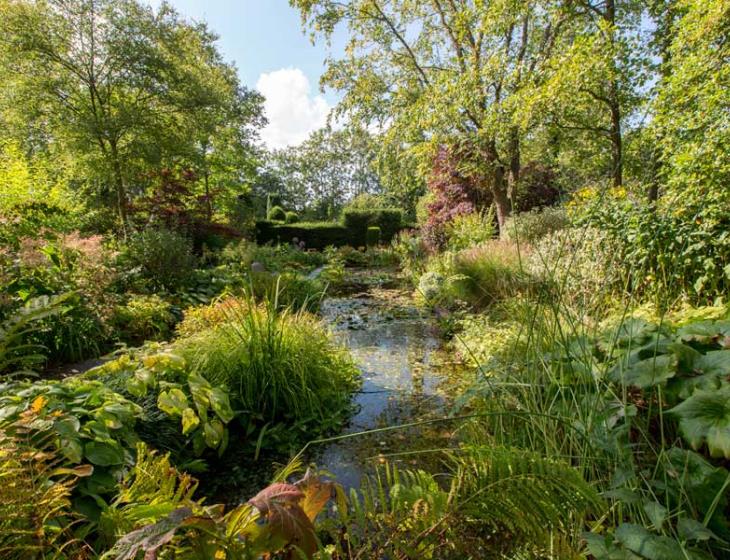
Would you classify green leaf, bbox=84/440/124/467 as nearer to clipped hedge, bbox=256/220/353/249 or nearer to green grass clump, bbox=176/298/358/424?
green grass clump, bbox=176/298/358/424

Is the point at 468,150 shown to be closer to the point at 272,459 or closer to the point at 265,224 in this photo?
the point at 272,459

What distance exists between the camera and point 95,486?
4.39ft

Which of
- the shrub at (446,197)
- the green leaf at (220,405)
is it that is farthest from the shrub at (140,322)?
the shrub at (446,197)

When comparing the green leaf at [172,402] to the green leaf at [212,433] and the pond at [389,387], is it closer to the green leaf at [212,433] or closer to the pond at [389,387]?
the green leaf at [212,433]

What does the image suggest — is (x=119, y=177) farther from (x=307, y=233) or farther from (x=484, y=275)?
(x=307, y=233)

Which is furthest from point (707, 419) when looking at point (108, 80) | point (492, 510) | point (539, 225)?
point (108, 80)

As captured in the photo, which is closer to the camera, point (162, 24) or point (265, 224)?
point (162, 24)

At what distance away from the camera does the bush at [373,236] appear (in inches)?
691

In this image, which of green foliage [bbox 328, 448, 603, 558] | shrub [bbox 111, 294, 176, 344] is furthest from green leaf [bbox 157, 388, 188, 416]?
shrub [bbox 111, 294, 176, 344]

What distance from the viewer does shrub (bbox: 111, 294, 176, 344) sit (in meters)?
4.04

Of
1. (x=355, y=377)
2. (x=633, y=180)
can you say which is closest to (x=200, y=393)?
(x=355, y=377)

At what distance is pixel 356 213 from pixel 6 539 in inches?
702

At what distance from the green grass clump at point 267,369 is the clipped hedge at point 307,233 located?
46.9ft

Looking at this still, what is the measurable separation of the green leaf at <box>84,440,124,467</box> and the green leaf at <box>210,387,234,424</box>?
0.53 metres
